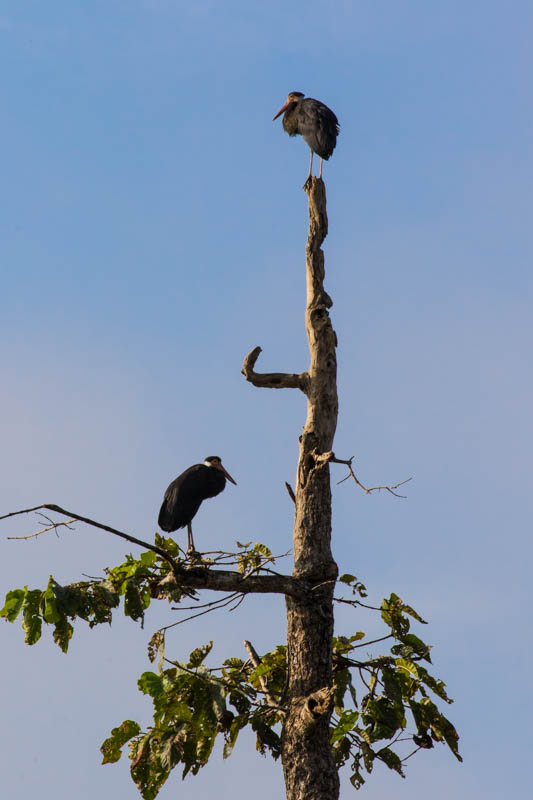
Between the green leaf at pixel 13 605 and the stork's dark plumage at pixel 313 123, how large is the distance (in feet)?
22.5

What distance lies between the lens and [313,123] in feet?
42.4

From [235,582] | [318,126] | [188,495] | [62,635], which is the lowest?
[62,635]

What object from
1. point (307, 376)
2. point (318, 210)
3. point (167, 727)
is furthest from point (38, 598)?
point (318, 210)

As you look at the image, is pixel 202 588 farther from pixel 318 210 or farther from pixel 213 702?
pixel 318 210

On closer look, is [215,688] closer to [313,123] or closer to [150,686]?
[150,686]

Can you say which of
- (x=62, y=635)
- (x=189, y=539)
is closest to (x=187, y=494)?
(x=189, y=539)

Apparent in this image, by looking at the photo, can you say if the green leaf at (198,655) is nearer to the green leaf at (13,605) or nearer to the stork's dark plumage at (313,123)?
the green leaf at (13,605)

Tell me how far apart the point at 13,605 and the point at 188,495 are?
486cm

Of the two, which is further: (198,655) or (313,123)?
(313,123)

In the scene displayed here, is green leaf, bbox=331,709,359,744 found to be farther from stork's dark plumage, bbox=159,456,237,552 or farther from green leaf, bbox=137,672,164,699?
stork's dark plumage, bbox=159,456,237,552

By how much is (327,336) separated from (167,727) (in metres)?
3.61

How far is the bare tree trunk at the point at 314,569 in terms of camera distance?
26.5 ft

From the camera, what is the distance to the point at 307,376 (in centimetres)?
920

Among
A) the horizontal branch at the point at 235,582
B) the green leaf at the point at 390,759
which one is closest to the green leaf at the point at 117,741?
the horizontal branch at the point at 235,582
